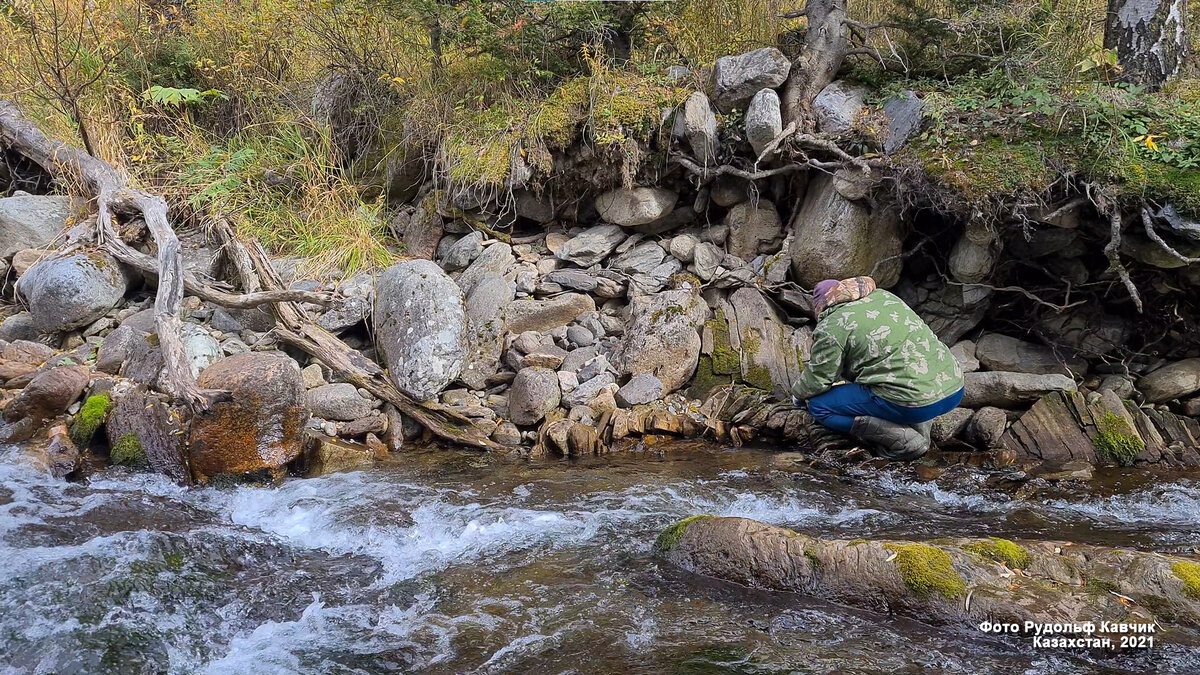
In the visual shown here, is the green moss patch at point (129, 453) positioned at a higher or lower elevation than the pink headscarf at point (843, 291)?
lower

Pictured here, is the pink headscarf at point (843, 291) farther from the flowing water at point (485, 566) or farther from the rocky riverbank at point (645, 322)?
the flowing water at point (485, 566)

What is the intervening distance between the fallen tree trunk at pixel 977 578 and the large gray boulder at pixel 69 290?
20.7 ft

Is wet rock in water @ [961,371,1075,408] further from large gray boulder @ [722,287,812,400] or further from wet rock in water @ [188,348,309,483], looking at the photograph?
wet rock in water @ [188,348,309,483]

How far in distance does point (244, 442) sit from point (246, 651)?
2316mm

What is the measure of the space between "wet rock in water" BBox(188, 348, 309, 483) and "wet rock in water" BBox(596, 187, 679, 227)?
150 inches

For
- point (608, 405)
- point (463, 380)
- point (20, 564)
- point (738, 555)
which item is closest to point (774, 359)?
point (608, 405)

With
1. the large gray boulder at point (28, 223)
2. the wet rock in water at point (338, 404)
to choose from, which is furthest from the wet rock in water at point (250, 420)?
the large gray boulder at point (28, 223)

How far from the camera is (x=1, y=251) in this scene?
8.26 meters

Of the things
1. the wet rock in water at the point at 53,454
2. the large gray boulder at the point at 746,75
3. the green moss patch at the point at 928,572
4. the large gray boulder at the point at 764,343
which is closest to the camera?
the green moss patch at the point at 928,572

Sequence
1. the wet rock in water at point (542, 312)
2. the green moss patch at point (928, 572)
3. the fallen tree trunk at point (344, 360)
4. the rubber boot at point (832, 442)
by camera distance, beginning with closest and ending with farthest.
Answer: the green moss patch at point (928, 572), the rubber boot at point (832, 442), the fallen tree trunk at point (344, 360), the wet rock in water at point (542, 312)

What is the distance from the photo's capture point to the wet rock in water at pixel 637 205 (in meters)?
8.05

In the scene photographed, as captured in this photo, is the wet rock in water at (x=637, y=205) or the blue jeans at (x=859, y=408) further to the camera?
the wet rock in water at (x=637, y=205)

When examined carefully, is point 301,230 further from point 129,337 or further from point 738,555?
point 738,555

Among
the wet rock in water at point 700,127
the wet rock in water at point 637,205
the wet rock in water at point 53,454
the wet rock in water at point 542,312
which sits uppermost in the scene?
the wet rock in water at point 700,127
